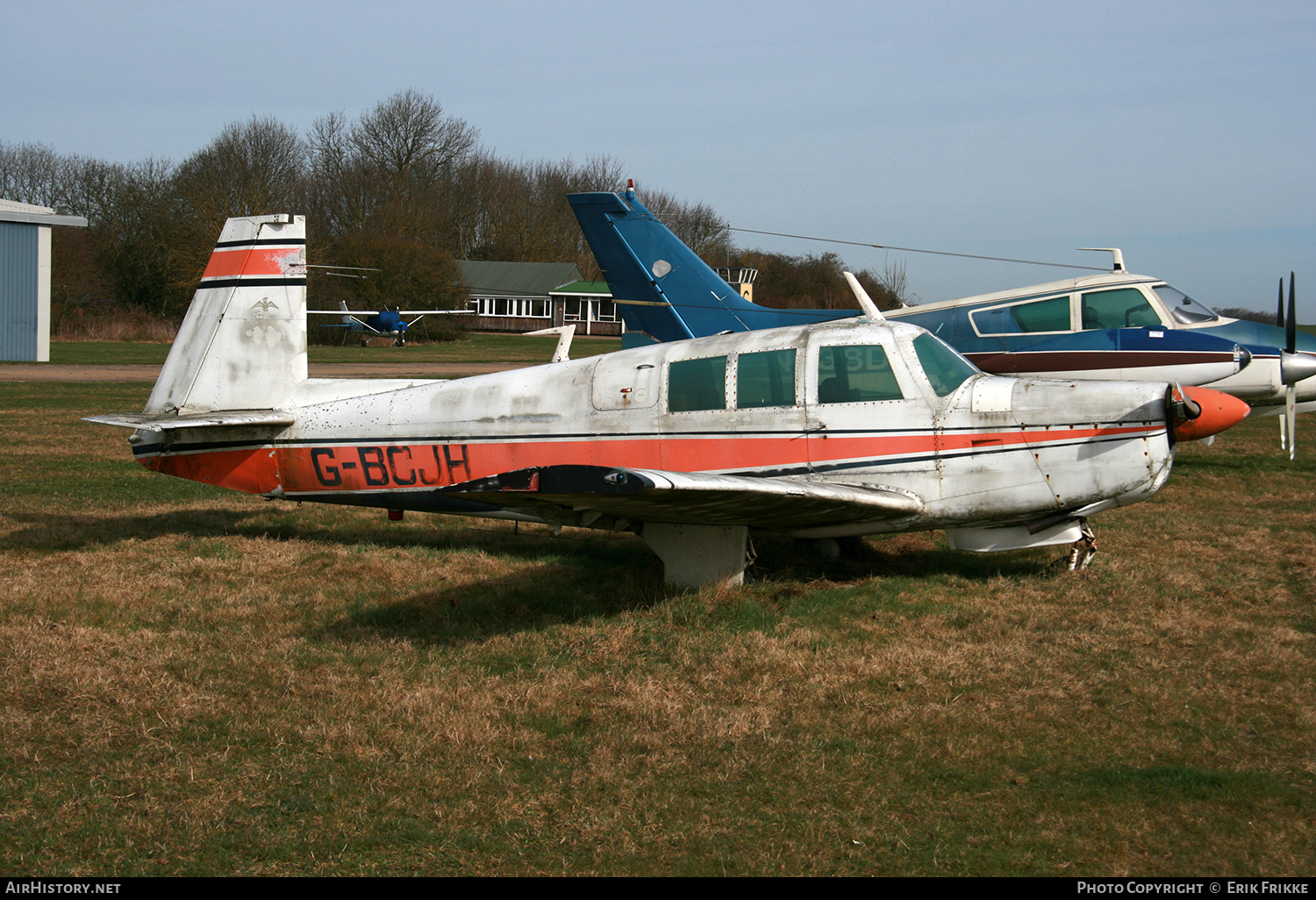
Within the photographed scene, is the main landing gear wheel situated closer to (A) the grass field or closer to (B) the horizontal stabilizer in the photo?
(A) the grass field

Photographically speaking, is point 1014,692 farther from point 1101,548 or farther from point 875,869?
point 1101,548

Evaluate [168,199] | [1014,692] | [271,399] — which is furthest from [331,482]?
[168,199]

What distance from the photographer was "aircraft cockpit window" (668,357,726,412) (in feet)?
24.4

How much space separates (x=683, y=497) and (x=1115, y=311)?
28.0 ft

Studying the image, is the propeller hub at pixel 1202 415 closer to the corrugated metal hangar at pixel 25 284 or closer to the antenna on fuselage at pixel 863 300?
the antenna on fuselage at pixel 863 300

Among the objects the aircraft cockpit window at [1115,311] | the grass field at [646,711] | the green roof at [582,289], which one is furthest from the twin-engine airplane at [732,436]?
the green roof at [582,289]

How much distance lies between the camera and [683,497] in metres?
5.94

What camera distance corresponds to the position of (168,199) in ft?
195

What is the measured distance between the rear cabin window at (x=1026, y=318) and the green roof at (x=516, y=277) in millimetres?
67423

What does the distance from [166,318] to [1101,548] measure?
5636 cm

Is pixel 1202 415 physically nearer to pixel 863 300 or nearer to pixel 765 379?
pixel 863 300

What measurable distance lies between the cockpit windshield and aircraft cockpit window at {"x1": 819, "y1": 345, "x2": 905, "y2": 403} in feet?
22.4

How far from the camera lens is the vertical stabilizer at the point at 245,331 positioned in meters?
8.79

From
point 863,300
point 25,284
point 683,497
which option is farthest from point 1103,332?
point 25,284
